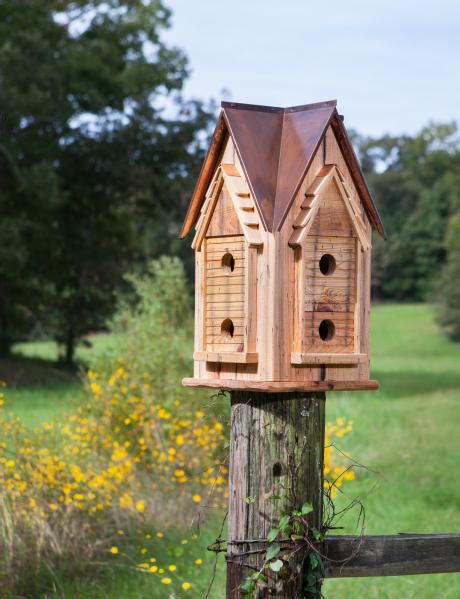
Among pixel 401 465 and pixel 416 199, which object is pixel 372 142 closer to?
pixel 416 199

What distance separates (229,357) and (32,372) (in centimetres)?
1990

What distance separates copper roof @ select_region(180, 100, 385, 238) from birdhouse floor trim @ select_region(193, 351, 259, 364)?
48 cm

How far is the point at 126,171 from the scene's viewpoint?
A: 911 inches

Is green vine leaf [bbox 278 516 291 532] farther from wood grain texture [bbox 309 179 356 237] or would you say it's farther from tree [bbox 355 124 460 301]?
tree [bbox 355 124 460 301]

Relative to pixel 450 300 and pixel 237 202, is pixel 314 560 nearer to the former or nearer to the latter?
pixel 237 202

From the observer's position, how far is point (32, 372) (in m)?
22.8

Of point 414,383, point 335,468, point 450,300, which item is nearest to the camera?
point 335,468

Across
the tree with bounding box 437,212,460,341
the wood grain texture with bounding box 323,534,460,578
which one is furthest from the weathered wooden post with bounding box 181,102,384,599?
the tree with bounding box 437,212,460,341

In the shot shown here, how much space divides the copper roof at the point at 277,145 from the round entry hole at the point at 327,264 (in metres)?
0.28

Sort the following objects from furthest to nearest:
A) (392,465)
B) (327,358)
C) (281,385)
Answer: (392,465) < (327,358) < (281,385)

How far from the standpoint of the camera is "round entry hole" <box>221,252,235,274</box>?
12.1 feet

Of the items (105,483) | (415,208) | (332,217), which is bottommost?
(105,483)

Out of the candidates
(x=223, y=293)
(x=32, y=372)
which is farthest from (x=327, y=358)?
(x=32, y=372)

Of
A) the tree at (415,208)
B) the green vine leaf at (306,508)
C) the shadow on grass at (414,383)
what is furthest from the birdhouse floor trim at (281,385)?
the tree at (415,208)
